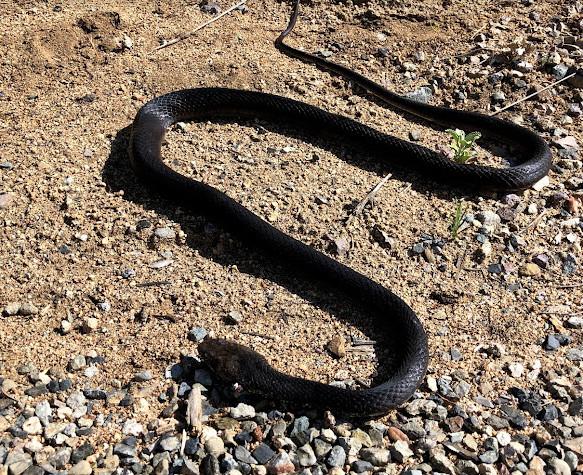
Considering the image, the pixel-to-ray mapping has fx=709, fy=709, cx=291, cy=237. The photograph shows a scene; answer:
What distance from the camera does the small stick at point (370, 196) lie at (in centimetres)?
532

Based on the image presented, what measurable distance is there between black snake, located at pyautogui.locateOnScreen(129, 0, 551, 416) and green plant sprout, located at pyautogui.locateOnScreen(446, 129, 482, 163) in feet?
0.40

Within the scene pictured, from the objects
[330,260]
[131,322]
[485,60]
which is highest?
[485,60]

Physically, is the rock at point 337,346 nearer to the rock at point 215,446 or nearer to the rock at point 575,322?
the rock at point 215,446

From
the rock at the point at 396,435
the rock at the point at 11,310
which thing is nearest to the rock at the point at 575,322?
the rock at the point at 396,435

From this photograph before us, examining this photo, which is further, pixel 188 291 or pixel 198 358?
pixel 188 291

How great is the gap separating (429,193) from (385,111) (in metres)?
1.19

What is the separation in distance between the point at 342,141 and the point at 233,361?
2678 millimetres

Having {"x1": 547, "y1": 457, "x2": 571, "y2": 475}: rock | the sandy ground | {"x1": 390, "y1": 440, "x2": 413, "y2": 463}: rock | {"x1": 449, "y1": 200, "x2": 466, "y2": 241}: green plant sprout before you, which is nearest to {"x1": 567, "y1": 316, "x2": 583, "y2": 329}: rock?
the sandy ground

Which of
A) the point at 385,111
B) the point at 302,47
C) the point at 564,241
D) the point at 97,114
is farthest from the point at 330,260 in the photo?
the point at 302,47

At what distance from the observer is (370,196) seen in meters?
5.47

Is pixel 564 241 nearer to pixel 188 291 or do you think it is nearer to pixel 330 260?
pixel 330 260

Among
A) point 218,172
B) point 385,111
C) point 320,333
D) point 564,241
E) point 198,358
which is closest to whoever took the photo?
point 198,358

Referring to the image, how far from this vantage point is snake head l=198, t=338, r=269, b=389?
400cm

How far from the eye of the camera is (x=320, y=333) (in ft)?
14.8
